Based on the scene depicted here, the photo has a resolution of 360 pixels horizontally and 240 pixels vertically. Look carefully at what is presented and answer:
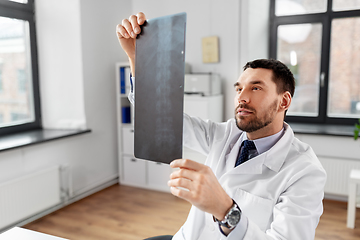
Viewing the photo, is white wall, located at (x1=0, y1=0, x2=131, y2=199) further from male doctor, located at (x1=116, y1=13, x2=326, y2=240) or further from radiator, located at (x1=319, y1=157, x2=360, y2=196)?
radiator, located at (x1=319, y1=157, x2=360, y2=196)

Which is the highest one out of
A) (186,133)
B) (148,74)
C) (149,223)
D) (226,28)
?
(226,28)

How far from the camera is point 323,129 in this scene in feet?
11.1

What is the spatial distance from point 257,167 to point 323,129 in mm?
2534

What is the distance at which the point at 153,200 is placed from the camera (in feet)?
11.1

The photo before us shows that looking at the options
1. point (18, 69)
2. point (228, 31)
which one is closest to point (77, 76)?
point (18, 69)

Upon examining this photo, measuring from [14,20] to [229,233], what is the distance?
10.5ft

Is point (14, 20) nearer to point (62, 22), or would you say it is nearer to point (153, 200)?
point (62, 22)

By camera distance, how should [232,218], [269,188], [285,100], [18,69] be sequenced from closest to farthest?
[232,218], [269,188], [285,100], [18,69]

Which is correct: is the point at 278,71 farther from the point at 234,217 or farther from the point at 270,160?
the point at 234,217

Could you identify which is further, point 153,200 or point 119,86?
point 119,86

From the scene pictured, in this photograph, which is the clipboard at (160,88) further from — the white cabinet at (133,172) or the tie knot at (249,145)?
the white cabinet at (133,172)

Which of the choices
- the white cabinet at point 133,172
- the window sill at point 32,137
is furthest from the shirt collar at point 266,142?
the white cabinet at point 133,172

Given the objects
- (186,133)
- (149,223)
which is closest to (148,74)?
(186,133)

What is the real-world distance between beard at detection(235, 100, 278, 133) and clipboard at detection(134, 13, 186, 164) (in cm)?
46
